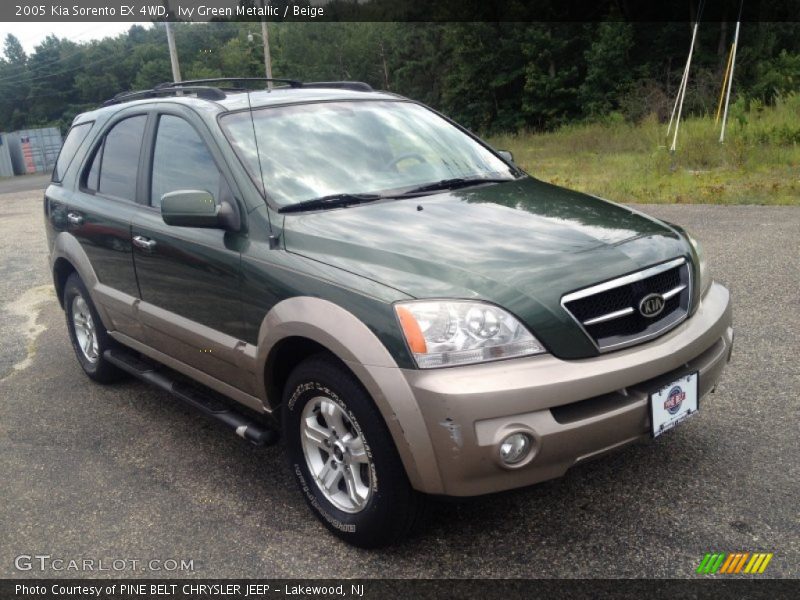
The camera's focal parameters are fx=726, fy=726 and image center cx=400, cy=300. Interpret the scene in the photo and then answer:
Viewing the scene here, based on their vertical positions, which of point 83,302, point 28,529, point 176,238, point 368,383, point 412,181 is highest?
point 412,181

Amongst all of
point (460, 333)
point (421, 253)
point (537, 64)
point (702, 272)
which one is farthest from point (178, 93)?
point (537, 64)

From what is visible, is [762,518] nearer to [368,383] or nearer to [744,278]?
[368,383]

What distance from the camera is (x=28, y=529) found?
10.6ft

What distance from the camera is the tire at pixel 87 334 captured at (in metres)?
4.75

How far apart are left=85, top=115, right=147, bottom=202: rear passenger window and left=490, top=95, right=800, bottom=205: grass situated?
338 inches

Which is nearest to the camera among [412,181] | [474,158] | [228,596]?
[228,596]

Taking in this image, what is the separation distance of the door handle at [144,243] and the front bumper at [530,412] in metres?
1.99

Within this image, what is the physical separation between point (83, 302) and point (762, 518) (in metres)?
4.27

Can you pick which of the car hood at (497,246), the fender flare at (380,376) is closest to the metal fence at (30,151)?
the car hood at (497,246)

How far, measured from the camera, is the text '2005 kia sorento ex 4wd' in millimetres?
2496

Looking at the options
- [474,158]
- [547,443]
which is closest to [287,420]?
[547,443]

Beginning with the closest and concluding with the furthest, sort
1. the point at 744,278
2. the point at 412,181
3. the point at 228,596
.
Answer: the point at 228,596 → the point at 412,181 → the point at 744,278

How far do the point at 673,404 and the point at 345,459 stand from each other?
50.5 inches

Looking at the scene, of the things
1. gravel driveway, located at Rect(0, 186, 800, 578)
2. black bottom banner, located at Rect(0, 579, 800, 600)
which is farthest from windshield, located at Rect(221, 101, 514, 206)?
black bottom banner, located at Rect(0, 579, 800, 600)
